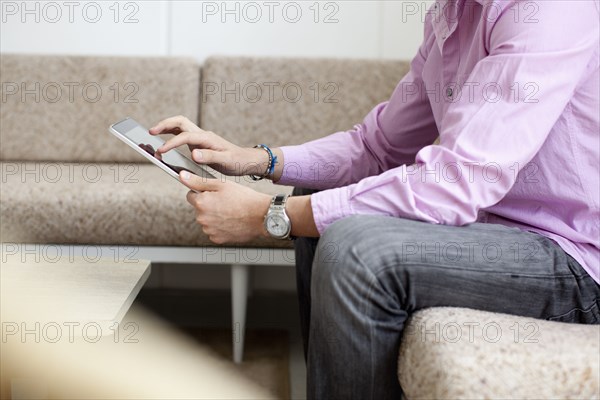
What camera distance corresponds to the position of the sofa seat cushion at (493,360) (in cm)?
77

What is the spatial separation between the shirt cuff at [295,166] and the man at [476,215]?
0.30 m

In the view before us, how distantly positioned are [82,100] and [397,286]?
1.62m

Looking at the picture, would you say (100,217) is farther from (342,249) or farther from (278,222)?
(342,249)

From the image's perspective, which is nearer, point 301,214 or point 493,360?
point 493,360

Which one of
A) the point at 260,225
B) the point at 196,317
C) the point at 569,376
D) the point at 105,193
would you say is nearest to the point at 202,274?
the point at 196,317

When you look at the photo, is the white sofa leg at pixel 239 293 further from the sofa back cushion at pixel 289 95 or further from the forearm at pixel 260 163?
the sofa back cushion at pixel 289 95

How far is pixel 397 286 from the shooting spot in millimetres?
834

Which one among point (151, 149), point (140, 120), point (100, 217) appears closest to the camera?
point (151, 149)

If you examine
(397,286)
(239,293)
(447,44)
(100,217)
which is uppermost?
(447,44)

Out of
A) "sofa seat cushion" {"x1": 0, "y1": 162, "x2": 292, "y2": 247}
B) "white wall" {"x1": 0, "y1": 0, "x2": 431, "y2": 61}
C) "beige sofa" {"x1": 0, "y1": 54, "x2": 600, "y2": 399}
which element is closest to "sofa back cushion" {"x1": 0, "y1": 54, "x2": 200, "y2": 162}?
"beige sofa" {"x1": 0, "y1": 54, "x2": 600, "y2": 399}

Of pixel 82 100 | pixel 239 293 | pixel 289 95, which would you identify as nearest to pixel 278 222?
pixel 239 293

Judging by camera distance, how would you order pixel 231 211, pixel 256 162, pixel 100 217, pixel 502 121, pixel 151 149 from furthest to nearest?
pixel 100 217
pixel 256 162
pixel 151 149
pixel 231 211
pixel 502 121

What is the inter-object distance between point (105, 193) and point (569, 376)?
4.00 feet

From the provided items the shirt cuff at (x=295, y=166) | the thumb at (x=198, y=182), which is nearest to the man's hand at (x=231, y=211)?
the thumb at (x=198, y=182)
